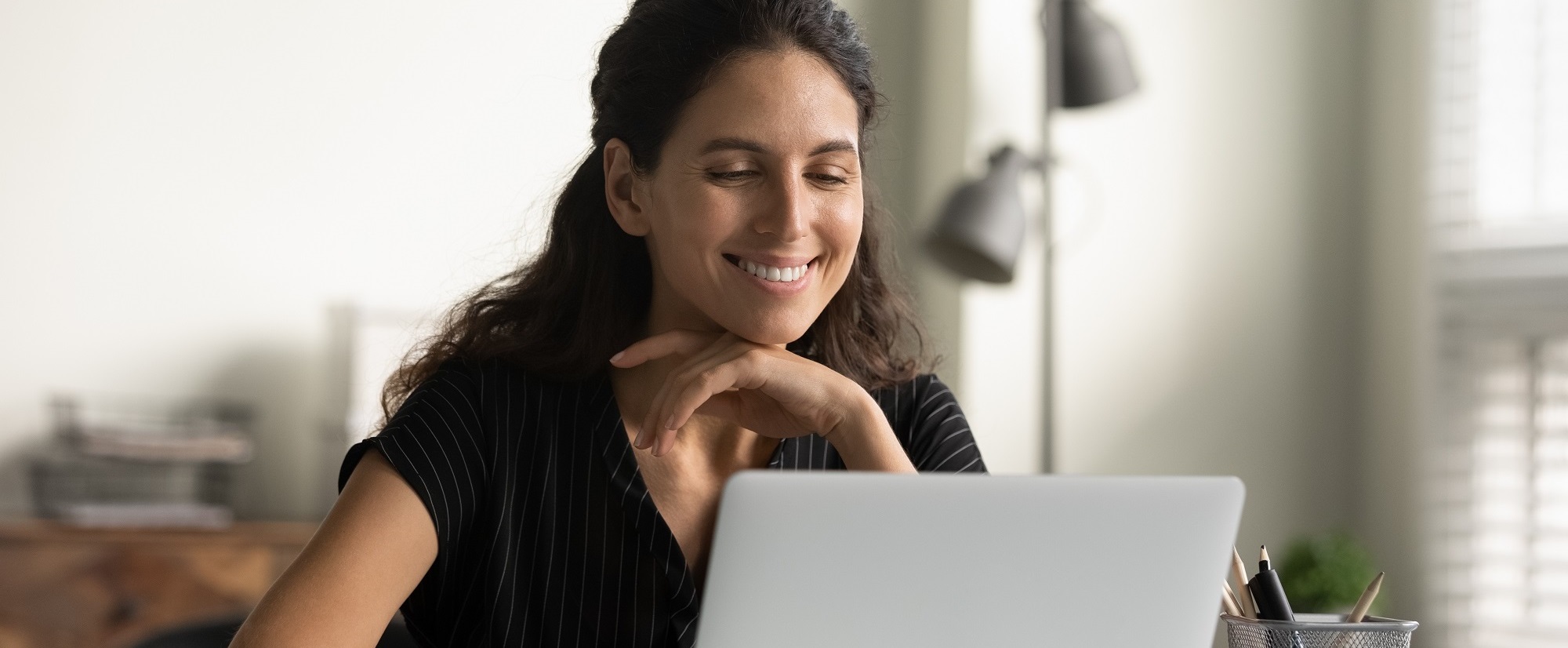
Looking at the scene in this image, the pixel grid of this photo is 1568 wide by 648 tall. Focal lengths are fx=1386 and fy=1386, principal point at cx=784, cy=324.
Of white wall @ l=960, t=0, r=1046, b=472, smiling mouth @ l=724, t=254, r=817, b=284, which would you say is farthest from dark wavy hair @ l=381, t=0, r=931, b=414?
white wall @ l=960, t=0, r=1046, b=472

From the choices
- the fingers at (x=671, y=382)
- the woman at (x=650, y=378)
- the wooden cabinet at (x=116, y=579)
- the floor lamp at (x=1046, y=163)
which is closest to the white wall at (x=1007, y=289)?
the floor lamp at (x=1046, y=163)

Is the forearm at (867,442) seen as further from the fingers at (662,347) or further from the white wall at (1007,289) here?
the white wall at (1007,289)

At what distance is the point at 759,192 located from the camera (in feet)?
3.68

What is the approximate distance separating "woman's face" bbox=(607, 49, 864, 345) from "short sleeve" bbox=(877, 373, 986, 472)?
224mm

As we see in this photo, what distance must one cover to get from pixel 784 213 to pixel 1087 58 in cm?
219

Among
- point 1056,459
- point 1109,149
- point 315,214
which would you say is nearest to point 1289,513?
point 1056,459

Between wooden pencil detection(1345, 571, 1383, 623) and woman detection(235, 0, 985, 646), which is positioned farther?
woman detection(235, 0, 985, 646)

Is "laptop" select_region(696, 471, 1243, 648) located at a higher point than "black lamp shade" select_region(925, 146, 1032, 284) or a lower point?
lower

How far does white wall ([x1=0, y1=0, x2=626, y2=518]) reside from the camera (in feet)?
10.0

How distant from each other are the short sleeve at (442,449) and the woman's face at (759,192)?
0.21 m

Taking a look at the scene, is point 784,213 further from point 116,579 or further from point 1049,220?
point 1049,220

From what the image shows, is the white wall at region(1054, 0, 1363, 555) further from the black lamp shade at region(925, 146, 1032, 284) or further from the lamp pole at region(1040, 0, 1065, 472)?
the black lamp shade at region(925, 146, 1032, 284)

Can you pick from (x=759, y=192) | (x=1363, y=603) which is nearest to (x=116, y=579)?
(x=759, y=192)

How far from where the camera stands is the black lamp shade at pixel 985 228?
3.01 meters
